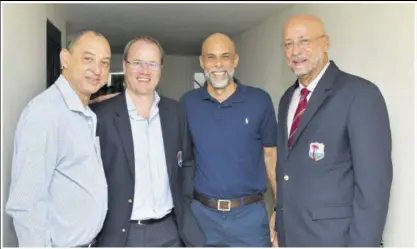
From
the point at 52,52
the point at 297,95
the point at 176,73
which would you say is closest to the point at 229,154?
the point at 297,95

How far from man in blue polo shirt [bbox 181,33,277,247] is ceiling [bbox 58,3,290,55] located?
4.61 feet

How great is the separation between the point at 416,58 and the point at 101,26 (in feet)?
12.5

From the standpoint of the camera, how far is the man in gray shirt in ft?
4.67

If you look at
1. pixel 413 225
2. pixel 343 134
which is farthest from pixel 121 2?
pixel 413 225

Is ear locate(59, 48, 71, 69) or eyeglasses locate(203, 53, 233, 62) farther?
eyeglasses locate(203, 53, 233, 62)

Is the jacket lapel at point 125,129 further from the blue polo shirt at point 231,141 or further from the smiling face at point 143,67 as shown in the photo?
the blue polo shirt at point 231,141

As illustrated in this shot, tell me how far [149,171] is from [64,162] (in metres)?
0.47

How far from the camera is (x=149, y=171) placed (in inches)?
75.8

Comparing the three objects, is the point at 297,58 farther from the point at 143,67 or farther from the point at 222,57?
the point at 143,67

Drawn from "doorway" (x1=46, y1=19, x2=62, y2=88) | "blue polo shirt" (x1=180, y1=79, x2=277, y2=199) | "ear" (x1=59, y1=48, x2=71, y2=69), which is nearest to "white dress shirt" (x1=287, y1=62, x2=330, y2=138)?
"blue polo shirt" (x1=180, y1=79, x2=277, y2=199)

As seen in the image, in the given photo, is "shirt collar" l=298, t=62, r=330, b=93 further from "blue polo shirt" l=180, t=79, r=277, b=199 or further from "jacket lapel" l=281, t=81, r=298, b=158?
"blue polo shirt" l=180, t=79, r=277, b=199

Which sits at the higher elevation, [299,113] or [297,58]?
[297,58]

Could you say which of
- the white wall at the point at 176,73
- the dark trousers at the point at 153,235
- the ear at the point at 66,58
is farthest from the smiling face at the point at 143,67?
the white wall at the point at 176,73

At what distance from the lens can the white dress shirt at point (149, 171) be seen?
1.90 meters
